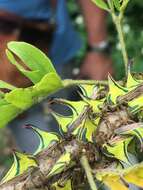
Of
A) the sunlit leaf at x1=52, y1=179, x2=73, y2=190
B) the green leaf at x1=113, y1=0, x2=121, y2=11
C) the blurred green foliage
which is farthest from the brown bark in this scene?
the blurred green foliage

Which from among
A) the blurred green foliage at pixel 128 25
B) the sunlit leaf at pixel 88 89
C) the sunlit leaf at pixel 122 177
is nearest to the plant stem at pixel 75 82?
the sunlit leaf at pixel 88 89

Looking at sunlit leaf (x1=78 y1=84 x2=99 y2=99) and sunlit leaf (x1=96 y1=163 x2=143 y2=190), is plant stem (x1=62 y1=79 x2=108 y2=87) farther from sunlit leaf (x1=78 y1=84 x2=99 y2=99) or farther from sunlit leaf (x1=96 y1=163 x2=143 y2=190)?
sunlit leaf (x1=96 y1=163 x2=143 y2=190)

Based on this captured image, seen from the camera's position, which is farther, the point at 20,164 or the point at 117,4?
the point at 117,4

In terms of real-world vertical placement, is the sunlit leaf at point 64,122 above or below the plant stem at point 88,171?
above

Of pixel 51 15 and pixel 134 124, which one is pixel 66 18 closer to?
pixel 51 15

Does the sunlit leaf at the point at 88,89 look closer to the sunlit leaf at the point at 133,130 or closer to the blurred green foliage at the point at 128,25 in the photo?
the sunlit leaf at the point at 133,130

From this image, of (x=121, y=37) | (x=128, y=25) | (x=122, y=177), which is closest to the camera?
(x=122, y=177)

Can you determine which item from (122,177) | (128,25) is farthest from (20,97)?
(128,25)

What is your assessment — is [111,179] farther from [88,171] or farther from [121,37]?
[121,37]
